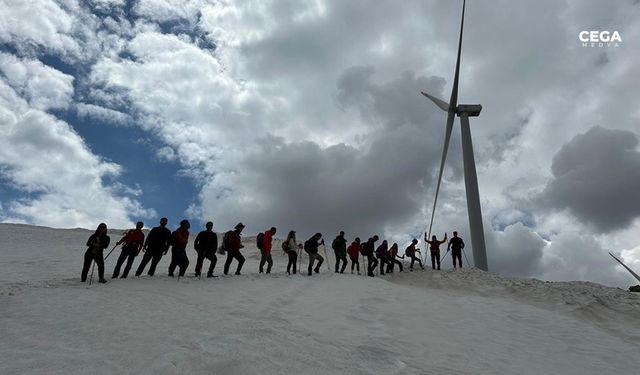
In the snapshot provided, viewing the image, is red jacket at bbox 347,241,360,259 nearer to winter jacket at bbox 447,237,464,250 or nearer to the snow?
the snow

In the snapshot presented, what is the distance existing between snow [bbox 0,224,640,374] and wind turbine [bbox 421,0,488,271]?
8208mm

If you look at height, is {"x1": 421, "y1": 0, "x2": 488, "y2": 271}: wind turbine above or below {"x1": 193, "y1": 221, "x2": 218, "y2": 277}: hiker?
above

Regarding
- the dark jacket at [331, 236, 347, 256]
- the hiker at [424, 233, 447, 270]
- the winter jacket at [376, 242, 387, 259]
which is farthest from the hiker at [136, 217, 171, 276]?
the hiker at [424, 233, 447, 270]

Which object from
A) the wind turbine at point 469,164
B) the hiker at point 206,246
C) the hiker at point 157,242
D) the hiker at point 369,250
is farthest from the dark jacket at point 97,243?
the wind turbine at point 469,164

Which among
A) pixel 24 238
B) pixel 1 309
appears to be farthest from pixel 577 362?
pixel 24 238

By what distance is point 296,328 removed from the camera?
7898mm

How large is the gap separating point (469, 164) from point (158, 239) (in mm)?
22074

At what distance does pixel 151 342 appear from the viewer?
19.3 feet

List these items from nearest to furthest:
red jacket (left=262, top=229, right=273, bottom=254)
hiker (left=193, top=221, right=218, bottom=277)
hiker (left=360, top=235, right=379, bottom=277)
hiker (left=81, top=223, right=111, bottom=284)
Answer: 1. hiker (left=81, top=223, right=111, bottom=284)
2. hiker (left=193, top=221, right=218, bottom=277)
3. red jacket (left=262, top=229, right=273, bottom=254)
4. hiker (left=360, top=235, right=379, bottom=277)

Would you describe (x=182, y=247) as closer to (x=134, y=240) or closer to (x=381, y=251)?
(x=134, y=240)

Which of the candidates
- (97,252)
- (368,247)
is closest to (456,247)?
(368,247)

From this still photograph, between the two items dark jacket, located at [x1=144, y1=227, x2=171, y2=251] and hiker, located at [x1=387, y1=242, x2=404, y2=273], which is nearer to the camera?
dark jacket, located at [x1=144, y1=227, x2=171, y2=251]

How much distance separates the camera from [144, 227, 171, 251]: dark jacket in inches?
503

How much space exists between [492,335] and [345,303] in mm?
3733
